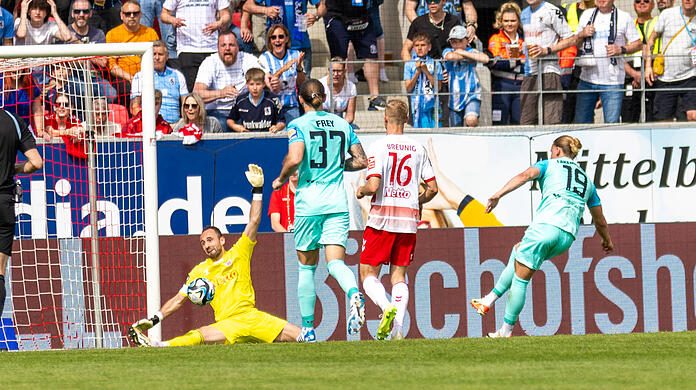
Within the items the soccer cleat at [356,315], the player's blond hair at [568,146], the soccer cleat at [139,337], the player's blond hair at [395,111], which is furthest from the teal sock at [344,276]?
the player's blond hair at [568,146]

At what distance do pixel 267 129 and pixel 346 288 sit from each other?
521cm

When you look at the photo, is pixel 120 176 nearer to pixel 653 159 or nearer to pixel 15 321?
pixel 15 321

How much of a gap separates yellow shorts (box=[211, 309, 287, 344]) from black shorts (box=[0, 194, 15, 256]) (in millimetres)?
2285

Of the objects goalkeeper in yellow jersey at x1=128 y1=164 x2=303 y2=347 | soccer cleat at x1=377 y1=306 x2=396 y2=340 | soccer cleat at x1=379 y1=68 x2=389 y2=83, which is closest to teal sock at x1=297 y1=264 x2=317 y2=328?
soccer cleat at x1=377 y1=306 x2=396 y2=340

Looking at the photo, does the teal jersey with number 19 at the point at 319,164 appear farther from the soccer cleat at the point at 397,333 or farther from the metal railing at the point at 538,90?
the metal railing at the point at 538,90

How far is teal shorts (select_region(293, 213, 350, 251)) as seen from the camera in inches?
388

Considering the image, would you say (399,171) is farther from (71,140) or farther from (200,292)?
(71,140)

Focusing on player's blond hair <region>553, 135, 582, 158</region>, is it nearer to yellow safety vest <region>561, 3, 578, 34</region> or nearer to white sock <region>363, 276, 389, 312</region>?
white sock <region>363, 276, 389, 312</region>

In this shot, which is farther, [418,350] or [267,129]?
[267,129]

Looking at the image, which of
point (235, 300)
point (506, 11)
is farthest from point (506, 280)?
point (506, 11)

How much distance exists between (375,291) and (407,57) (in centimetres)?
656

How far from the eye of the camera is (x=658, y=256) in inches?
544

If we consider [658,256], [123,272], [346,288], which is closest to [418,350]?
[346,288]

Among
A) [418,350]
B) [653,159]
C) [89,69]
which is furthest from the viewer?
[653,159]
